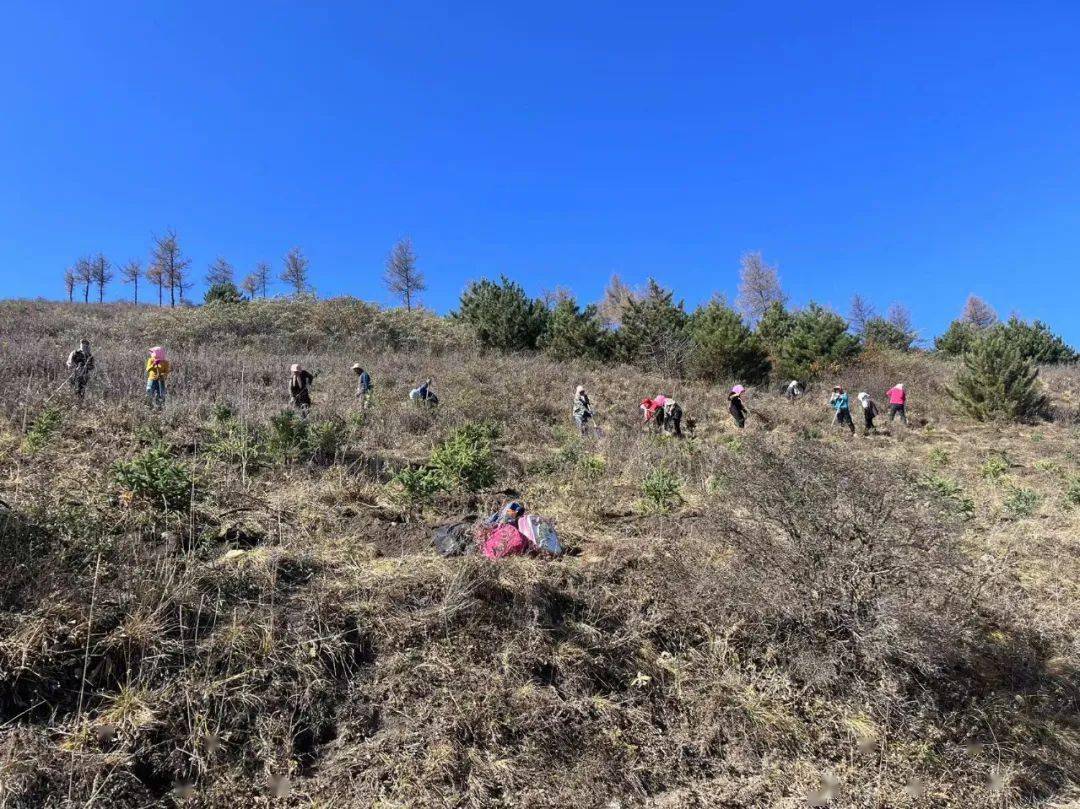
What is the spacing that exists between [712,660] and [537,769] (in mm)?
1265

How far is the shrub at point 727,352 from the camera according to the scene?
64.1 feet

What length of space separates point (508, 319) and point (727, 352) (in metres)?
8.50

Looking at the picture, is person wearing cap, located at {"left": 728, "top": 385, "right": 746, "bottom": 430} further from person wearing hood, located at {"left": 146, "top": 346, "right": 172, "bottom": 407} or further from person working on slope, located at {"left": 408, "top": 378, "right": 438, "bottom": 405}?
person wearing hood, located at {"left": 146, "top": 346, "right": 172, "bottom": 407}

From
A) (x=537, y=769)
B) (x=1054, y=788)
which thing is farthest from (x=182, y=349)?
(x=1054, y=788)

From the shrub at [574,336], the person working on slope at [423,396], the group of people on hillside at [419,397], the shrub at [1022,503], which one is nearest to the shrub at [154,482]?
the group of people on hillside at [419,397]

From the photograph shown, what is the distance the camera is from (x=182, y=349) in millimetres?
16938

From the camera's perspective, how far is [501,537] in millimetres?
4215

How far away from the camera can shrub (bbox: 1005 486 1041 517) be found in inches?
256

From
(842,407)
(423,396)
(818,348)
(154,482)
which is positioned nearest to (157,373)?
(423,396)

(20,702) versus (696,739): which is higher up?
(20,702)

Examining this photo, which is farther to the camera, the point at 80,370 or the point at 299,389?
the point at 299,389

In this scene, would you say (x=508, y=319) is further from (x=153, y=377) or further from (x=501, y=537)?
(x=501, y=537)

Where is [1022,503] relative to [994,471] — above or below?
below

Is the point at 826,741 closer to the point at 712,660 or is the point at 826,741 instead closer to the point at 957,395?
the point at 712,660
